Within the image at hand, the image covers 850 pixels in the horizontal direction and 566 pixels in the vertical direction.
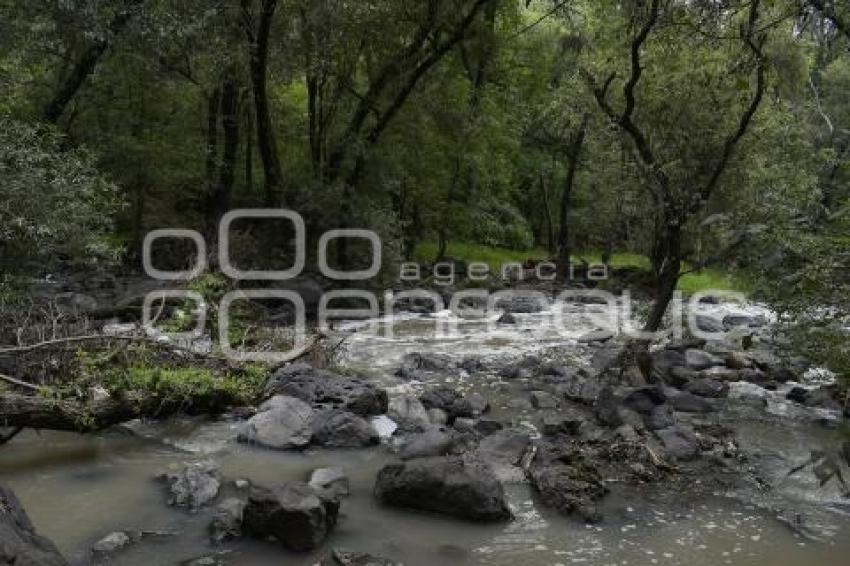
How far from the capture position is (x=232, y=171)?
24625 mm

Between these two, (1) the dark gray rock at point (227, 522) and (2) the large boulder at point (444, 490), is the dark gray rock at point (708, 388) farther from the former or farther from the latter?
(1) the dark gray rock at point (227, 522)

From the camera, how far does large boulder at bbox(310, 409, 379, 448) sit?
34.2ft

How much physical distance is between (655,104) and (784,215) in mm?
7479

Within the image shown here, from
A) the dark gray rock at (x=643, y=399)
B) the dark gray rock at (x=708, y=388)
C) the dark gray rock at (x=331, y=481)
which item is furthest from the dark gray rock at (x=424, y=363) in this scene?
the dark gray rock at (x=331, y=481)

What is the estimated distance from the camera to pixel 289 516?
24.0 ft

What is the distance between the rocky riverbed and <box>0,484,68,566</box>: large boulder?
0.14ft

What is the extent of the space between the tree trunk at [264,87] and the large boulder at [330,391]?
10.3 meters

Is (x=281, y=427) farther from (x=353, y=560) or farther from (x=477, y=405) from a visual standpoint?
(x=353, y=560)

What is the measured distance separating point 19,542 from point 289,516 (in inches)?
98.0

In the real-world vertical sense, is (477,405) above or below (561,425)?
above

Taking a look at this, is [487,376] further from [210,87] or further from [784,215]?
[210,87]

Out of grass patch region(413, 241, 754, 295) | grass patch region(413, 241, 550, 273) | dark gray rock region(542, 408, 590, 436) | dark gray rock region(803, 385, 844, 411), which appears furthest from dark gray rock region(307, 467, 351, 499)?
grass patch region(413, 241, 550, 273)

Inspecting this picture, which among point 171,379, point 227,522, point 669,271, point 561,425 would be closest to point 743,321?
point 669,271

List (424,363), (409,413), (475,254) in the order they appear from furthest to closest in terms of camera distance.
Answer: (475,254)
(424,363)
(409,413)
